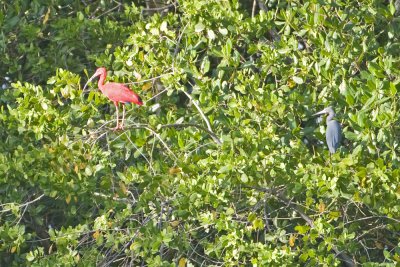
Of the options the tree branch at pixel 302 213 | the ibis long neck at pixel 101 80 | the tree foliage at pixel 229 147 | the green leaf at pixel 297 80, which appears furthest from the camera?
the ibis long neck at pixel 101 80

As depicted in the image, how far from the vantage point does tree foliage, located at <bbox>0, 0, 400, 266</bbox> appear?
779 cm

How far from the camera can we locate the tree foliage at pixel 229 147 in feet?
25.6

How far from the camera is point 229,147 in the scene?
7.86m

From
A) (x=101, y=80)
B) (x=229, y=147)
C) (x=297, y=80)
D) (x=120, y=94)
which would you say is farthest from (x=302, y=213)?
(x=101, y=80)

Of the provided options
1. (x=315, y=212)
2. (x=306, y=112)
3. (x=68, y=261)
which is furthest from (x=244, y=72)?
(x=68, y=261)

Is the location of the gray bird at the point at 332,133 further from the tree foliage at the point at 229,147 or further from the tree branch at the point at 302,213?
the tree branch at the point at 302,213

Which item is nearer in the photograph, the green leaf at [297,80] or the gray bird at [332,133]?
the gray bird at [332,133]

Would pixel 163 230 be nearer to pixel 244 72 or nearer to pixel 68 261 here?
pixel 68 261

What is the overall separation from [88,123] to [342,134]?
164 cm

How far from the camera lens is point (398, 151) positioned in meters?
7.90

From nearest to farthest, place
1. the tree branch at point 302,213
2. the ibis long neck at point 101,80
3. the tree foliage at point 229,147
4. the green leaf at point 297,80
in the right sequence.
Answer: the tree foliage at point 229,147 < the tree branch at point 302,213 < the green leaf at point 297,80 < the ibis long neck at point 101,80

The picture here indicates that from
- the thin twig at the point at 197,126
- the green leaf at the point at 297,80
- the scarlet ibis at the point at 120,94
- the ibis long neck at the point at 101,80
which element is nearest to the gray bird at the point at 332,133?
Answer: the green leaf at the point at 297,80

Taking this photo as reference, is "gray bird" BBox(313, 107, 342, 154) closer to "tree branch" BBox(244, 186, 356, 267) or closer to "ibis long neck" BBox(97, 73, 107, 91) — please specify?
"tree branch" BBox(244, 186, 356, 267)

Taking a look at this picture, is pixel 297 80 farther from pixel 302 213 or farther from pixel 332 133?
pixel 302 213
